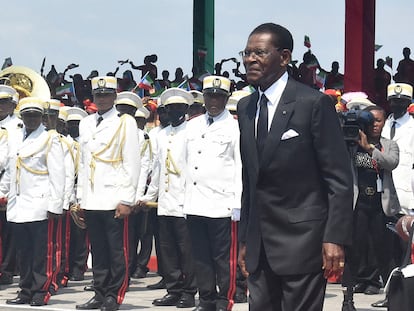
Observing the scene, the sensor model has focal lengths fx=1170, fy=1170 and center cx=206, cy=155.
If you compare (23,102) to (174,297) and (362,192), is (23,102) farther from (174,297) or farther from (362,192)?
(362,192)

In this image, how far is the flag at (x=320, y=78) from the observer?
16016 millimetres

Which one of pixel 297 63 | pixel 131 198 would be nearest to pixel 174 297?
pixel 131 198

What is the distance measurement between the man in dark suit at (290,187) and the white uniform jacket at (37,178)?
560 cm

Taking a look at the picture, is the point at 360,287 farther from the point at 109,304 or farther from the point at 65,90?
the point at 65,90

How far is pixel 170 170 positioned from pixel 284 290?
661 cm

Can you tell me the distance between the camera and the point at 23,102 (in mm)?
11703

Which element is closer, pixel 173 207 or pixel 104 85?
pixel 104 85

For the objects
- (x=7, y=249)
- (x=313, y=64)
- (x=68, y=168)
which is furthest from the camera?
(x=313, y=64)

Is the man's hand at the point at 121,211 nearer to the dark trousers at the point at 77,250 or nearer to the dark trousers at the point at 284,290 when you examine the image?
the dark trousers at the point at 77,250

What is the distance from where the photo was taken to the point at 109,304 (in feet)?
35.2

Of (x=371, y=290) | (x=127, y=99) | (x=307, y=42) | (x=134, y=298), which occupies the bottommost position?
(x=134, y=298)

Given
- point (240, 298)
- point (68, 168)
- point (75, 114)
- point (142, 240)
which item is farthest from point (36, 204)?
point (142, 240)

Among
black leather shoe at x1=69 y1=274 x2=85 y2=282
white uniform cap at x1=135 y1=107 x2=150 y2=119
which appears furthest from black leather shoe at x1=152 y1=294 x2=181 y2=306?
white uniform cap at x1=135 y1=107 x2=150 y2=119

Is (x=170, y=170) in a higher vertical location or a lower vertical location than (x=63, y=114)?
lower
